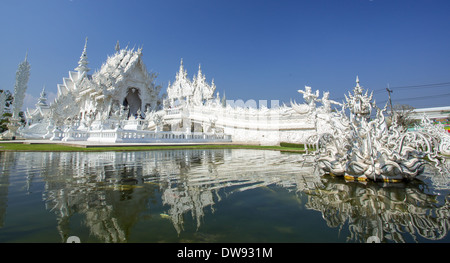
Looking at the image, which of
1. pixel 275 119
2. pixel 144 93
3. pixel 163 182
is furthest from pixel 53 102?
pixel 163 182

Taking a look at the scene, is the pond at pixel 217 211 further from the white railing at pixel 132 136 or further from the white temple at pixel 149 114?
the white railing at pixel 132 136

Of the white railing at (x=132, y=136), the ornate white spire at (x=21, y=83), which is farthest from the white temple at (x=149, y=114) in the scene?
the ornate white spire at (x=21, y=83)

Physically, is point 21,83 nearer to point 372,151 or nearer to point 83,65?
point 83,65

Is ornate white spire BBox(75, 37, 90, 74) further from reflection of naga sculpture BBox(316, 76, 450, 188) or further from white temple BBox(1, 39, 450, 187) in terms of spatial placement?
reflection of naga sculpture BBox(316, 76, 450, 188)

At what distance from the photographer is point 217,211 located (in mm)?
2771

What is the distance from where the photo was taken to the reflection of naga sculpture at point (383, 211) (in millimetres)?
2180

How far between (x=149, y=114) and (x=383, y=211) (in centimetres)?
2831

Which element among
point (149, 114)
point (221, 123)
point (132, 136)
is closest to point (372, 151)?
point (132, 136)

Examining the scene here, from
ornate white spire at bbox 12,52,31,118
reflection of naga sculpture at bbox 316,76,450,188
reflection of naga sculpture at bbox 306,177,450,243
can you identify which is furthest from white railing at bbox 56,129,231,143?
reflection of naga sculpture at bbox 306,177,450,243

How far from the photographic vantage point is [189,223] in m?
2.37

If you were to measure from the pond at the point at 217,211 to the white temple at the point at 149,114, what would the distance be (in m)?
6.83
